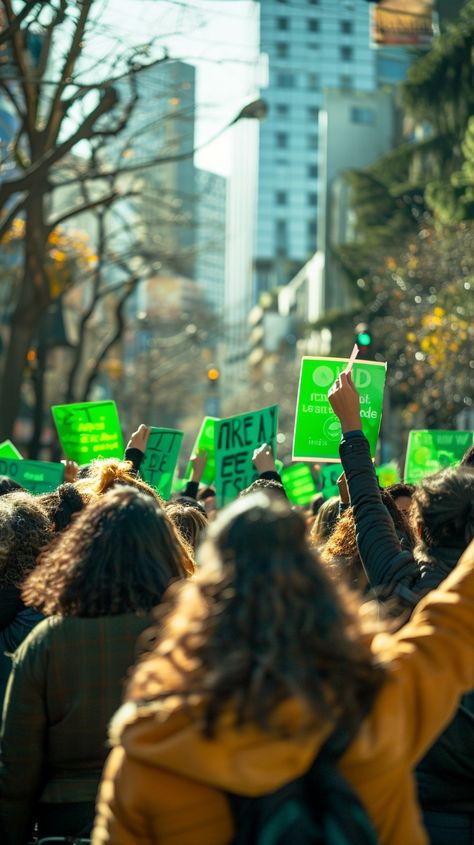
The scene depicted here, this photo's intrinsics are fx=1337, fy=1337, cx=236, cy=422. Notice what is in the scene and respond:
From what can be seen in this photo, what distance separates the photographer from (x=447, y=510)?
4.27 meters

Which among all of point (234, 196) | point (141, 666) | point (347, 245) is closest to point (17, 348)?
point (141, 666)

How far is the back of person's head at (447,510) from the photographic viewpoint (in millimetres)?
4277

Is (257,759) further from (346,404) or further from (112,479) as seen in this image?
(112,479)

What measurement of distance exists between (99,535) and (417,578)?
110 centimetres

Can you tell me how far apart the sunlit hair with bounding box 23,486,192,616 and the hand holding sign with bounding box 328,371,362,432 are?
35.6 inches

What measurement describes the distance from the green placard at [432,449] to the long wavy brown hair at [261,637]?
806cm

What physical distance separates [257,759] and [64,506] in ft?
10.9

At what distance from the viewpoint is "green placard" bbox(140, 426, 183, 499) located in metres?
9.25

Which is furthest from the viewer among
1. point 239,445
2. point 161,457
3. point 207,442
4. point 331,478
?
point 207,442

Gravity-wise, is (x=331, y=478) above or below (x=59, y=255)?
below

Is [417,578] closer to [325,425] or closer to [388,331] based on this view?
[325,425]

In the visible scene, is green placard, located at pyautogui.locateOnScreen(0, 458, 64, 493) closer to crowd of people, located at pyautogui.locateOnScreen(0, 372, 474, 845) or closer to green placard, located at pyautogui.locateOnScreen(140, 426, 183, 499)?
green placard, located at pyautogui.locateOnScreen(140, 426, 183, 499)

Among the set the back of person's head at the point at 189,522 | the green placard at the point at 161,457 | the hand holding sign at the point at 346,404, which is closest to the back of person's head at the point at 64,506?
the back of person's head at the point at 189,522

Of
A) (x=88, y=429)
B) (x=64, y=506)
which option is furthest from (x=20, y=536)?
(x=88, y=429)
